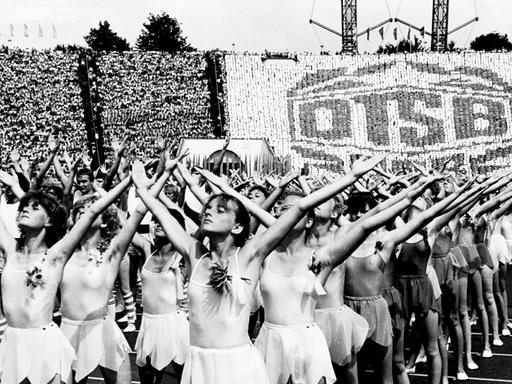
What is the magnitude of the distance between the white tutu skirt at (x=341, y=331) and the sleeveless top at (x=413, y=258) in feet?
4.11

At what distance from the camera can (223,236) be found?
13.5 feet

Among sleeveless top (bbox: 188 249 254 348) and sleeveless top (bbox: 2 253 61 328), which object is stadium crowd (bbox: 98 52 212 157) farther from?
sleeveless top (bbox: 188 249 254 348)

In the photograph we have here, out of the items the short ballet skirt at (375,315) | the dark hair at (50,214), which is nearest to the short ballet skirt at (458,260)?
the short ballet skirt at (375,315)

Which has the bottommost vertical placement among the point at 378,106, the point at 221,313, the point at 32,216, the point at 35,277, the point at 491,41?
the point at 221,313

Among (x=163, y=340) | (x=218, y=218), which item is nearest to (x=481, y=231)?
(x=163, y=340)

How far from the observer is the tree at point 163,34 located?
65688 mm

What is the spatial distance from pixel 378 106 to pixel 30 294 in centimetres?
2707

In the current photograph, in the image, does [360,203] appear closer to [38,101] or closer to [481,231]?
[481,231]

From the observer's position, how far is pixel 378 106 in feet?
100

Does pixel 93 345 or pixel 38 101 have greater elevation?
pixel 38 101

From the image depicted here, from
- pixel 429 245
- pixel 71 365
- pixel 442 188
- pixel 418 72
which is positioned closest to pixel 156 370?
pixel 71 365

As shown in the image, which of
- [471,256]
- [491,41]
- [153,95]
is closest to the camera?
[471,256]

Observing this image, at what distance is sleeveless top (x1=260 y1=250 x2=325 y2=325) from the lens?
474cm

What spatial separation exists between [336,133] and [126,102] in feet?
28.6
